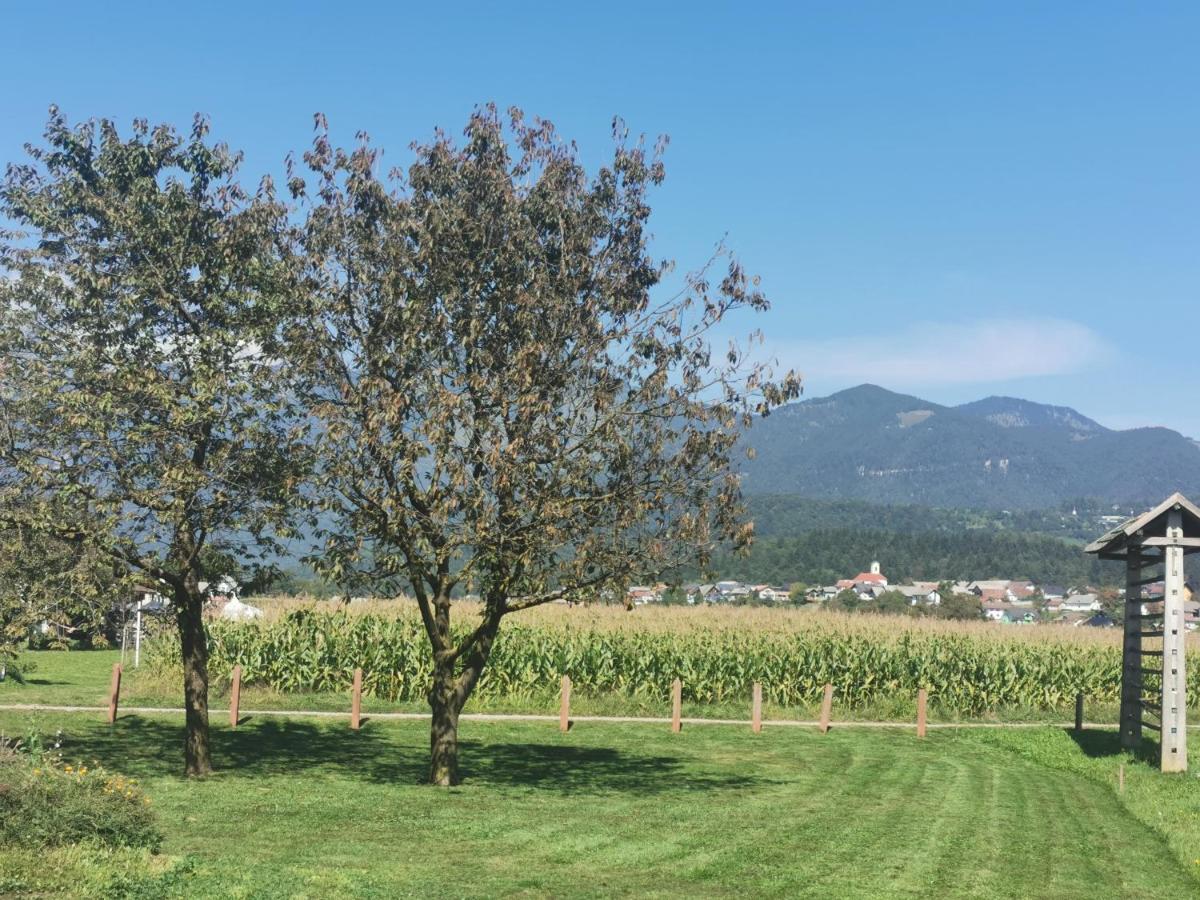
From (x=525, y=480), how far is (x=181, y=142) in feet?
29.1

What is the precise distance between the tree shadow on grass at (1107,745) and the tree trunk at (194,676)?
19321 millimetres

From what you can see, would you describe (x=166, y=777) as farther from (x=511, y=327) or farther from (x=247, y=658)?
(x=247, y=658)

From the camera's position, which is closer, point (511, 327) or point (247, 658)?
point (511, 327)

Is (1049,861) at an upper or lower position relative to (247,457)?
lower

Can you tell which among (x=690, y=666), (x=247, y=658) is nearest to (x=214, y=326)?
(x=247, y=658)

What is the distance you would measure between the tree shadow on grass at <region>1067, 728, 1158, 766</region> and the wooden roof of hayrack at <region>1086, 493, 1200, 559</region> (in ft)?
14.9

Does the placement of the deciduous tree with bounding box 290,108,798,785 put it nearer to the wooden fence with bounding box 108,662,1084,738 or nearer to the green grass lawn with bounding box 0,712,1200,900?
the green grass lawn with bounding box 0,712,1200,900

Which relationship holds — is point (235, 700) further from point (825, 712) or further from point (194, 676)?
point (825, 712)

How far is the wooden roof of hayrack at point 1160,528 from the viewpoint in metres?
25.7

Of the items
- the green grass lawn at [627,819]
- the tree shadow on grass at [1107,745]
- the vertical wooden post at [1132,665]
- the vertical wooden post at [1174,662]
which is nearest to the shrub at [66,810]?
the green grass lawn at [627,819]

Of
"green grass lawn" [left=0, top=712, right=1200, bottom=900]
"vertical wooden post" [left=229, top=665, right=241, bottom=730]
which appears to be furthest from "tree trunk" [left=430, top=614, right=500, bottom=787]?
"vertical wooden post" [left=229, top=665, right=241, bottom=730]

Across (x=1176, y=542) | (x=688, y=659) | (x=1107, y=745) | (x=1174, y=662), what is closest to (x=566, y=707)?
(x=688, y=659)

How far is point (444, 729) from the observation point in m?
22.2

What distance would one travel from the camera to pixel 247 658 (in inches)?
1490
